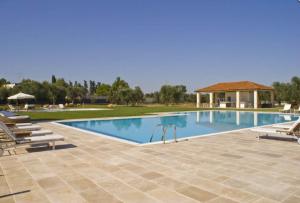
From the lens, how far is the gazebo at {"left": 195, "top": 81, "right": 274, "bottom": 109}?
107 feet

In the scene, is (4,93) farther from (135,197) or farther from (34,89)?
(135,197)

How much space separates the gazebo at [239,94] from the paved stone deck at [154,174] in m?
27.6

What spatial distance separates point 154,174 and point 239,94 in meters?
33.5

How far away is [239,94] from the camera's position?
35.1m

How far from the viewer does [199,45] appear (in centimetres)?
2773

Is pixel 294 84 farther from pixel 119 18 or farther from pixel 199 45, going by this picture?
pixel 119 18

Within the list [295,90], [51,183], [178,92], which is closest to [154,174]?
[51,183]

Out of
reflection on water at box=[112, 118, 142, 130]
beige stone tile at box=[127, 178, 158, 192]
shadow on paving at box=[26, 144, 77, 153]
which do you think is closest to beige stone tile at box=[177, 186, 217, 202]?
beige stone tile at box=[127, 178, 158, 192]

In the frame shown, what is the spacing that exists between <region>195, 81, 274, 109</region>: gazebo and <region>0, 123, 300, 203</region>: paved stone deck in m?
27.6

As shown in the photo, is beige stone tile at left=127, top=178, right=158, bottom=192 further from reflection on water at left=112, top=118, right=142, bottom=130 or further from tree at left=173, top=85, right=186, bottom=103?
tree at left=173, top=85, right=186, bottom=103

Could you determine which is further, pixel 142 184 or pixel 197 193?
pixel 142 184

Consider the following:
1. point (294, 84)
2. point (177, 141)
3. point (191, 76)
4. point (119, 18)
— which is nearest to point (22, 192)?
point (177, 141)

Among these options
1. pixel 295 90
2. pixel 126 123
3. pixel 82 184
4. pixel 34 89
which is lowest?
pixel 126 123

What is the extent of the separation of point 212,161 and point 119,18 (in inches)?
669
